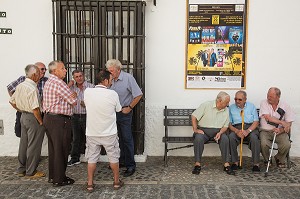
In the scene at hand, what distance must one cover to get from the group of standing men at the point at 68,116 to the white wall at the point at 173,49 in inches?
34.8

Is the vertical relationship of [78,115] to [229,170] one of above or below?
above

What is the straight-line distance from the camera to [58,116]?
515cm

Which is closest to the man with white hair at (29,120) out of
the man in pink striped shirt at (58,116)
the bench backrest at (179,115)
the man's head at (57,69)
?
the man in pink striped shirt at (58,116)

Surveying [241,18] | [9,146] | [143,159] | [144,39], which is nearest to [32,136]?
[9,146]

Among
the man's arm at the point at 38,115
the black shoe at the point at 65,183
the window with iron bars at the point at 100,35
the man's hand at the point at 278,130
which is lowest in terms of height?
the black shoe at the point at 65,183

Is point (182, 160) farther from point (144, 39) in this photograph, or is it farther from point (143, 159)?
point (144, 39)

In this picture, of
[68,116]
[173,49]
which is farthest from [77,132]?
[173,49]

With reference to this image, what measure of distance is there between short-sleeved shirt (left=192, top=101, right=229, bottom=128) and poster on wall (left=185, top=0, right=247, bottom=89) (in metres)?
0.61

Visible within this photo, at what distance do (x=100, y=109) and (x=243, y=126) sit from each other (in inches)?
106

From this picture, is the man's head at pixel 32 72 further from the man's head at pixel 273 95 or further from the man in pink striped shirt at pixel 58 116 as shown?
the man's head at pixel 273 95

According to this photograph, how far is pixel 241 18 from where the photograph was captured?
256 inches

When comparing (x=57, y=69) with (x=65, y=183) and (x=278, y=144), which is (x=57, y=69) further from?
(x=278, y=144)

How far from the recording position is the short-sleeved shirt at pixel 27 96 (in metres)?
5.39

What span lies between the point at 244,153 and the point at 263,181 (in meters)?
1.32
